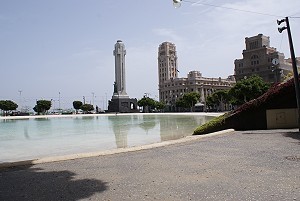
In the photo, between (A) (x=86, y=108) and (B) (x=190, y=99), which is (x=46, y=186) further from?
(A) (x=86, y=108)

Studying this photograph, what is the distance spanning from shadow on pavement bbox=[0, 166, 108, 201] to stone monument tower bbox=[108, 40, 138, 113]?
106011mm

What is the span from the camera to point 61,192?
664cm

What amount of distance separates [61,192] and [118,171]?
7.50 feet

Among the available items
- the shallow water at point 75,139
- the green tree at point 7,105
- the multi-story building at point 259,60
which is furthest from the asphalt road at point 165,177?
the multi-story building at point 259,60

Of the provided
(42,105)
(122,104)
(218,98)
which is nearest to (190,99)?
(218,98)

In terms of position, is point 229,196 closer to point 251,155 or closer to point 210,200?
point 210,200

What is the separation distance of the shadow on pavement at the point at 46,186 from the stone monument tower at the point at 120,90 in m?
106

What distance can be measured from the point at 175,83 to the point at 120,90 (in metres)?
58.4

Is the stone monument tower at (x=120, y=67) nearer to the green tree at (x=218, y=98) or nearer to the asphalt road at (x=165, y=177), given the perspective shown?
the green tree at (x=218, y=98)

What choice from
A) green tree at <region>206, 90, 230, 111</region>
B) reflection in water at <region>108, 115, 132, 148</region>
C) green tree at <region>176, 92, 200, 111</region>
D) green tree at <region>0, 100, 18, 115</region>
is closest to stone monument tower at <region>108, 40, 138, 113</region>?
green tree at <region>176, 92, 200, 111</region>

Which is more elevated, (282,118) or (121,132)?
(282,118)

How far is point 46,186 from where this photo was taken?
7.17 meters

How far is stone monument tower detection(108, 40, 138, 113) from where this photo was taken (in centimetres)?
11616

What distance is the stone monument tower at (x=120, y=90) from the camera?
4573 inches
